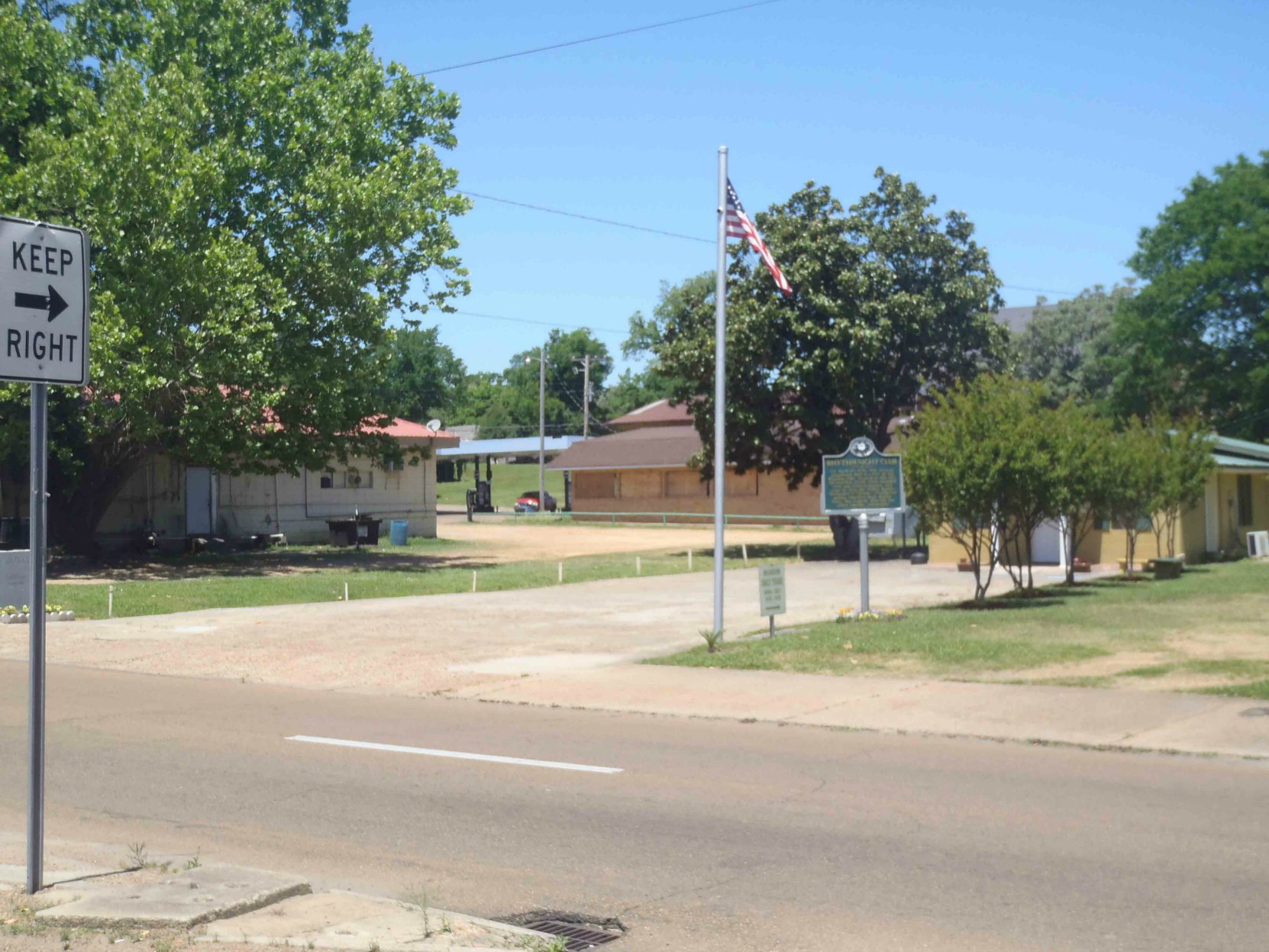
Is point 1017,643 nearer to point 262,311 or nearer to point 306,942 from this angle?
point 306,942

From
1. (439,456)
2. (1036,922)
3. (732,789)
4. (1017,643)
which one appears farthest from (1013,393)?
(439,456)

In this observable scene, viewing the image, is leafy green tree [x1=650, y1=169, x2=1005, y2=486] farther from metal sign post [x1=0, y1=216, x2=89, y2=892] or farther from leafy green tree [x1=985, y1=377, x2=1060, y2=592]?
A: metal sign post [x1=0, y1=216, x2=89, y2=892]

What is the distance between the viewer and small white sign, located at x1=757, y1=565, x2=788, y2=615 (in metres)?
18.1

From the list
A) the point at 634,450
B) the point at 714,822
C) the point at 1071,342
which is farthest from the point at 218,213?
the point at 1071,342

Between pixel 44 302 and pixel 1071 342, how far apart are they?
243 ft

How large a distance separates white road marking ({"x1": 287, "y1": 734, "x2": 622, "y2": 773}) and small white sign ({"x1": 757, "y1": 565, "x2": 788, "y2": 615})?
8089mm

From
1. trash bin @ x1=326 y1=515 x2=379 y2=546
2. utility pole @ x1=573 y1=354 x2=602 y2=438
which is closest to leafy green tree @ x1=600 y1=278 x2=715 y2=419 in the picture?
utility pole @ x1=573 y1=354 x2=602 y2=438

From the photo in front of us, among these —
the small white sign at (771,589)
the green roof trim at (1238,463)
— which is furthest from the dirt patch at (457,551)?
the small white sign at (771,589)

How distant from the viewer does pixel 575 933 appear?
588cm

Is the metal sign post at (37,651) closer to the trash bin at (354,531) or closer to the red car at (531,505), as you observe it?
the trash bin at (354,531)

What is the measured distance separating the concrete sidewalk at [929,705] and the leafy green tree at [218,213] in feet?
55.9

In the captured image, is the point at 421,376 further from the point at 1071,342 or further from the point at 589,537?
the point at 589,537

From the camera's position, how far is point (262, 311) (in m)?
29.7

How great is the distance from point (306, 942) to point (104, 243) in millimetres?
26189
